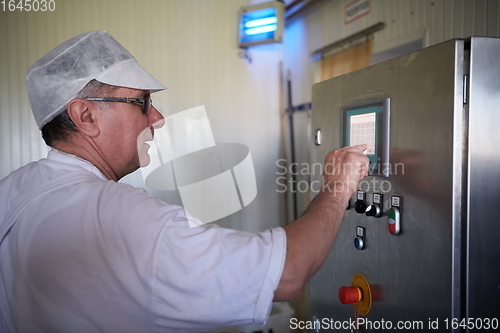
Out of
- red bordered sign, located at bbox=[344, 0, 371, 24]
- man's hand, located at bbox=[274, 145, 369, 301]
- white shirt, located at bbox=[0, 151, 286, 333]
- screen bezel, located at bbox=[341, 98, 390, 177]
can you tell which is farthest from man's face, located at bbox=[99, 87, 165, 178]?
red bordered sign, located at bbox=[344, 0, 371, 24]

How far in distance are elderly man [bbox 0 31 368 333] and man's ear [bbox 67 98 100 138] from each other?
78 mm

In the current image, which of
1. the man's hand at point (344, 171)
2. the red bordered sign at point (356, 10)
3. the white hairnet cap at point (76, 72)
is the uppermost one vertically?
the red bordered sign at point (356, 10)

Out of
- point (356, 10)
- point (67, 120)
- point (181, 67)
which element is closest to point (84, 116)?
point (67, 120)

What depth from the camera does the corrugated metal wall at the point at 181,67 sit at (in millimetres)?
2602

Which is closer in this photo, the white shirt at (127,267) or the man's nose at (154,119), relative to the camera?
the white shirt at (127,267)

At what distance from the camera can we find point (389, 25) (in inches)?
79.6

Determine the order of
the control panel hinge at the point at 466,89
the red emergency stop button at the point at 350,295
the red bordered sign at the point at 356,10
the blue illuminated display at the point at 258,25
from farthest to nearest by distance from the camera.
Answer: the blue illuminated display at the point at 258,25 → the red bordered sign at the point at 356,10 → the red emergency stop button at the point at 350,295 → the control panel hinge at the point at 466,89

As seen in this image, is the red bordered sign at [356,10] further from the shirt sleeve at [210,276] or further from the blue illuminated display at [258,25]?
the shirt sleeve at [210,276]

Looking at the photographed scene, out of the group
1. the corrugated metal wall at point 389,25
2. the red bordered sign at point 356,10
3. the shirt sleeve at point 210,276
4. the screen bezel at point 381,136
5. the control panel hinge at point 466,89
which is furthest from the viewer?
the red bordered sign at point 356,10

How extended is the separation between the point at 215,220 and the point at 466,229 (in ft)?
7.34

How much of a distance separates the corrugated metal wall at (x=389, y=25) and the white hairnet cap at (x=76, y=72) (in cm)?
128

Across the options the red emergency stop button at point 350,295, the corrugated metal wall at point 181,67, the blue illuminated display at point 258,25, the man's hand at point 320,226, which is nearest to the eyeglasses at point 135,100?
the man's hand at point 320,226

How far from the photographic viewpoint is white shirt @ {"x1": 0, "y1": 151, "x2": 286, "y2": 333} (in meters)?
0.77

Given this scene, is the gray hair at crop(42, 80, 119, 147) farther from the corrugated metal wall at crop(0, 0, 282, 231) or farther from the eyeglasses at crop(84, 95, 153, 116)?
the corrugated metal wall at crop(0, 0, 282, 231)
